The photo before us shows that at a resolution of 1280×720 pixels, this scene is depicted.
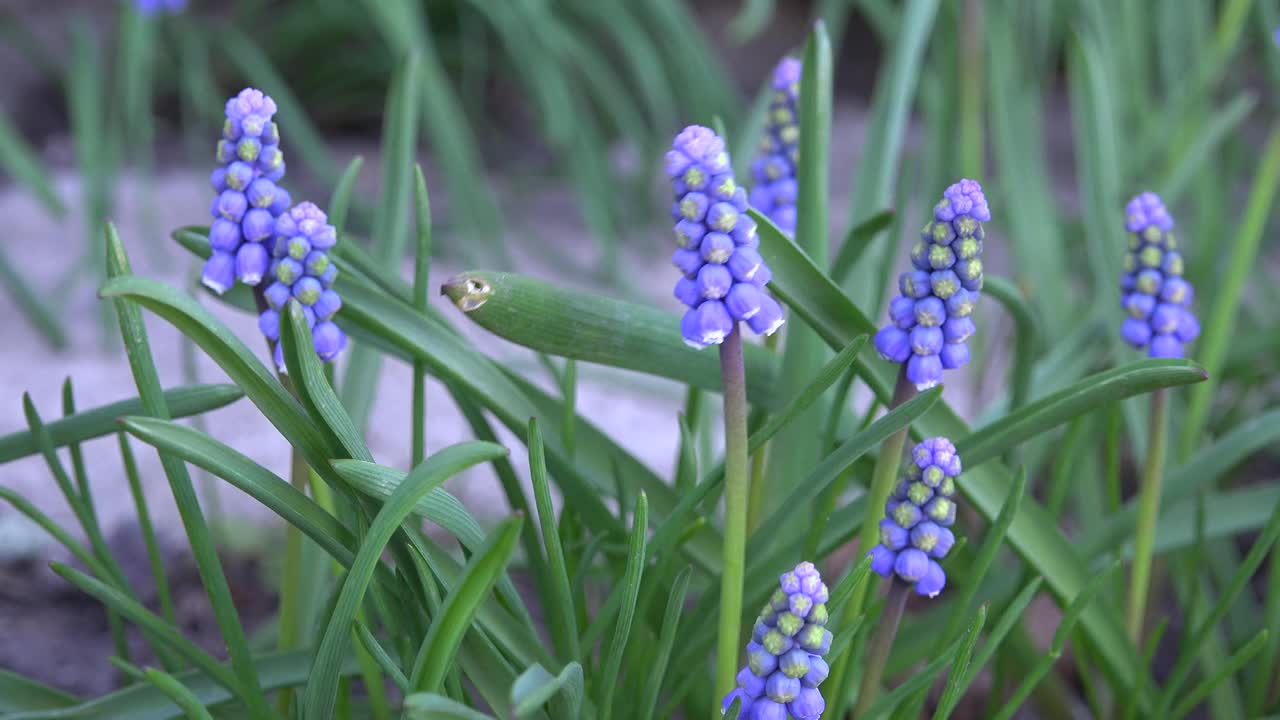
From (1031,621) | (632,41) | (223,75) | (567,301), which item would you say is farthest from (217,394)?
(223,75)

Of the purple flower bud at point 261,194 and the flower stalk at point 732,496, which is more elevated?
the purple flower bud at point 261,194

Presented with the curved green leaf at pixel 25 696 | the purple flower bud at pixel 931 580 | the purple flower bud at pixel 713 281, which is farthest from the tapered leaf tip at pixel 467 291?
the curved green leaf at pixel 25 696

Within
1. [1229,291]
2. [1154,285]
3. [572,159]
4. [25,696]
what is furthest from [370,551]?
[572,159]

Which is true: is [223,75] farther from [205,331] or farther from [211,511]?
[205,331]

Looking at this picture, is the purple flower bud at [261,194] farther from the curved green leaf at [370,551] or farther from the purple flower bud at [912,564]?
the purple flower bud at [912,564]

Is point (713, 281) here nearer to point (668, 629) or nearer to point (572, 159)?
point (668, 629)

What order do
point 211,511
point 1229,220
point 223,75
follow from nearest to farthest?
point 211,511, point 1229,220, point 223,75

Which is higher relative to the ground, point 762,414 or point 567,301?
point 567,301

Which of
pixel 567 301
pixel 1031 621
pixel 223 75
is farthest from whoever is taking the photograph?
pixel 223 75
